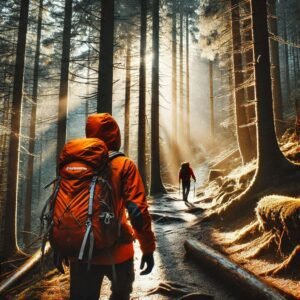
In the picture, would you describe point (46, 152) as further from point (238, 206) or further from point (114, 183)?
point (114, 183)

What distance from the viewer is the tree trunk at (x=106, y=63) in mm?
8844

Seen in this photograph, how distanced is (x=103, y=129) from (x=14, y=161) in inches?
451

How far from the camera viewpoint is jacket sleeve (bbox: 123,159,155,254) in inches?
107

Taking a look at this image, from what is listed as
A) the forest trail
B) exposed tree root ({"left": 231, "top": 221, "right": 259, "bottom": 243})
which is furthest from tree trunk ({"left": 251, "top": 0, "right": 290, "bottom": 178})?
the forest trail

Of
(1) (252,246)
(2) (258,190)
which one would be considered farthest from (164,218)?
(1) (252,246)

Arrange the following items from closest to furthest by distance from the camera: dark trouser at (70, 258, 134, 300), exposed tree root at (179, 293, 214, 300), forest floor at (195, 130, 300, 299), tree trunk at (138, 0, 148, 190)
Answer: dark trouser at (70, 258, 134, 300)
exposed tree root at (179, 293, 214, 300)
forest floor at (195, 130, 300, 299)
tree trunk at (138, 0, 148, 190)

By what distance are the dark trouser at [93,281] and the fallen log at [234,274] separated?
2430 mm

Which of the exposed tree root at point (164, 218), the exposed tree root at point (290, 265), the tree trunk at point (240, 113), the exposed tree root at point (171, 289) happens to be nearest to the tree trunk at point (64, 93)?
the exposed tree root at point (164, 218)

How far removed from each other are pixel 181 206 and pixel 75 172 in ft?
36.3

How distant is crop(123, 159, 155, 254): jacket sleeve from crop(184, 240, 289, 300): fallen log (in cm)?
245

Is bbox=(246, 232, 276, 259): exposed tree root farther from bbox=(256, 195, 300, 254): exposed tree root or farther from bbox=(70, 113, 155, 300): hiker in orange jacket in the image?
bbox=(70, 113, 155, 300): hiker in orange jacket

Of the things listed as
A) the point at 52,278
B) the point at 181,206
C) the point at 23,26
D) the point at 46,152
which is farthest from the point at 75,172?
the point at 46,152

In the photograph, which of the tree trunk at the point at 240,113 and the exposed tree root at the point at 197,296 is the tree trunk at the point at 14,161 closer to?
the tree trunk at the point at 240,113

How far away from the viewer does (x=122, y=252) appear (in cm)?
278
